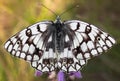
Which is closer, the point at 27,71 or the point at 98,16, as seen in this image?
the point at 27,71

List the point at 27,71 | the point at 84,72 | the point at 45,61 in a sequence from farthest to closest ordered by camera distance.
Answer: the point at 84,72 < the point at 27,71 < the point at 45,61

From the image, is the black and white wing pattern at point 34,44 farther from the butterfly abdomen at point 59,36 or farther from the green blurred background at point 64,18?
the green blurred background at point 64,18

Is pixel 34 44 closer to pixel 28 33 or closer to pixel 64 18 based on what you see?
pixel 28 33

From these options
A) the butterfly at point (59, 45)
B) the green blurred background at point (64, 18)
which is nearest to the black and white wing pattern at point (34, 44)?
the butterfly at point (59, 45)

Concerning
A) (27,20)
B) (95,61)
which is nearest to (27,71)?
(27,20)

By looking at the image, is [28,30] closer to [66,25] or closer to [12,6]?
[66,25]

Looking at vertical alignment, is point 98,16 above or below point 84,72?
above
